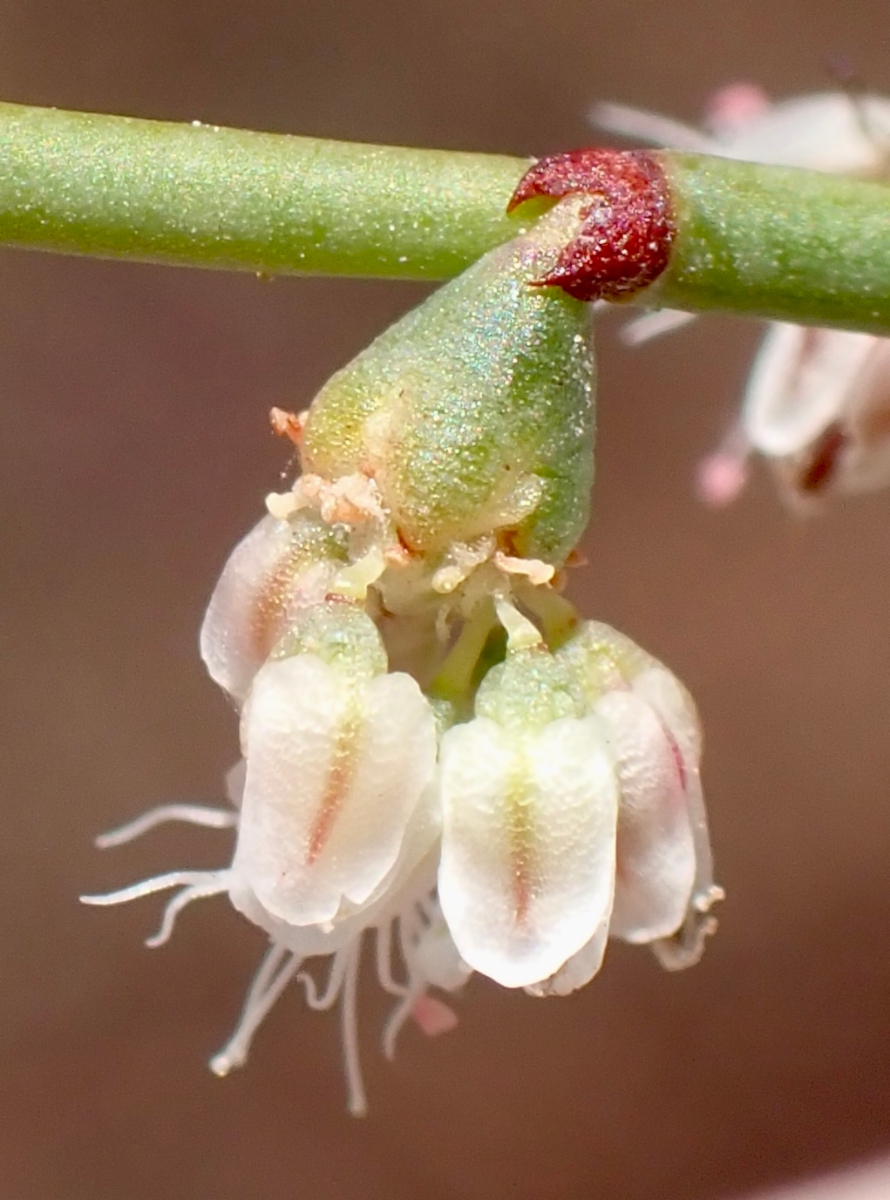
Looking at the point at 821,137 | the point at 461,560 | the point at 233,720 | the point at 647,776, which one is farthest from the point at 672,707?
the point at 233,720

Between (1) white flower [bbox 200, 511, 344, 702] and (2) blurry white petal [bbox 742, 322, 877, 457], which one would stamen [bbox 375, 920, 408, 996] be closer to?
(1) white flower [bbox 200, 511, 344, 702]

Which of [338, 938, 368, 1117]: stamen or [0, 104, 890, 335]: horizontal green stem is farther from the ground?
[0, 104, 890, 335]: horizontal green stem

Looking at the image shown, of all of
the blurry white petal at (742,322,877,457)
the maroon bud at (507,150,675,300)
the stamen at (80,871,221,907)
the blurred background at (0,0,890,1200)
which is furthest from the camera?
the blurred background at (0,0,890,1200)

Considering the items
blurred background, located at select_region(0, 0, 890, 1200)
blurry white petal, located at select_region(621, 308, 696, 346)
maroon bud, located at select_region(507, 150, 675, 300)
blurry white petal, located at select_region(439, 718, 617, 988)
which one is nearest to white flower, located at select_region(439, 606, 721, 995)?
blurry white petal, located at select_region(439, 718, 617, 988)

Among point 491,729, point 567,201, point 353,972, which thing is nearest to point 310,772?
point 491,729

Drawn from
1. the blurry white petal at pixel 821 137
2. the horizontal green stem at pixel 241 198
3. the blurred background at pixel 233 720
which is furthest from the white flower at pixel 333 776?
the blurred background at pixel 233 720

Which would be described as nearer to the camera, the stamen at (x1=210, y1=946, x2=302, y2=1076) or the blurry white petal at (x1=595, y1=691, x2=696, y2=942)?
the blurry white petal at (x1=595, y1=691, x2=696, y2=942)

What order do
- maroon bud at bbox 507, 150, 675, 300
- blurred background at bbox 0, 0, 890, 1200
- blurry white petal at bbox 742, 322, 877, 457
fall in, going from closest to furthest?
1. maroon bud at bbox 507, 150, 675, 300
2. blurry white petal at bbox 742, 322, 877, 457
3. blurred background at bbox 0, 0, 890, 1200

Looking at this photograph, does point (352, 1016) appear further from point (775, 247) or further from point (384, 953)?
point (775, 247)
